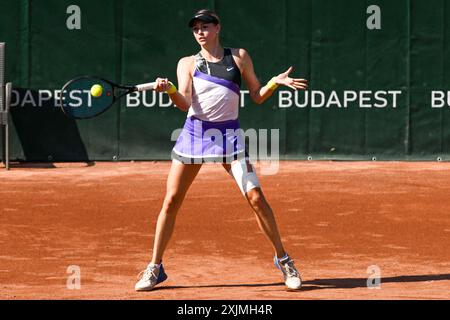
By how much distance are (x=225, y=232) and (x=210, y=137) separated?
8.37 feet

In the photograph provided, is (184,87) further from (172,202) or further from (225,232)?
(225,232)

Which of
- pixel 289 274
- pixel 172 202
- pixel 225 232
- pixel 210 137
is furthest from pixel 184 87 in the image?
pixel 225 232

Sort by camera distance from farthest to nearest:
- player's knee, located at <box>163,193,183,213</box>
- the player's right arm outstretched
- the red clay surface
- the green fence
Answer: the green fence → the red clay surface → player's knee, located at <box>163,193,183,213</box> → the player's right arm outstretched

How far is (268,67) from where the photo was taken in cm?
1448

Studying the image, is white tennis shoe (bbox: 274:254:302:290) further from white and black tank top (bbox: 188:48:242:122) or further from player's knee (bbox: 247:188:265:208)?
white and black tank top (bbox: 188:48:242:122)

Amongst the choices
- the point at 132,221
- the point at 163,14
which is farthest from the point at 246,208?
the point at 163,14

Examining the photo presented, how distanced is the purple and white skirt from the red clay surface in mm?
886

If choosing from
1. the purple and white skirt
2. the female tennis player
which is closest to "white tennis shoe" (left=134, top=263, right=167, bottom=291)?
the female tennis player

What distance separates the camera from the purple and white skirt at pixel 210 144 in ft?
23.1

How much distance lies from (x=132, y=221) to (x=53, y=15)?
17.0 feet

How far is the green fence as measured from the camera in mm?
14383

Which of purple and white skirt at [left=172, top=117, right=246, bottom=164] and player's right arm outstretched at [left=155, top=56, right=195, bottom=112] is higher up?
player's right arm outstretched at [left=155, top=56, right=195, bottom=112]

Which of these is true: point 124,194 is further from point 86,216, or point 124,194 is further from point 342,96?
point 342,96

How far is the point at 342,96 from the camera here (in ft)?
47.6
